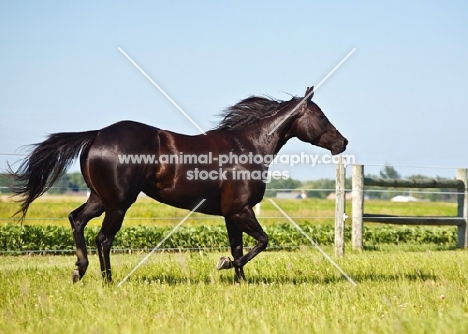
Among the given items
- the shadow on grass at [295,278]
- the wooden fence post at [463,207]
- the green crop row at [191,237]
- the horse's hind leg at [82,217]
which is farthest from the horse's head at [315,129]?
the wooden fence post at [463,207]

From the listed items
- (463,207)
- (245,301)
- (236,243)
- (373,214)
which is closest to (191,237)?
(373,214)

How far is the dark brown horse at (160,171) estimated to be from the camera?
664cm

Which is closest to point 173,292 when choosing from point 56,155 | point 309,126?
point 56,155

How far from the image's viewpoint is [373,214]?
1288cm

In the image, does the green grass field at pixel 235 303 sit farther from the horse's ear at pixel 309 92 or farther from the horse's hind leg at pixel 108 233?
the horse's ear at pixel 309 92

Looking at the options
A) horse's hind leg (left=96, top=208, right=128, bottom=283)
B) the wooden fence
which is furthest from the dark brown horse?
the wooden fence

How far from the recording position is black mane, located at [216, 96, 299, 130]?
7727 mm

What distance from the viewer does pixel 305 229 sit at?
14.6 m

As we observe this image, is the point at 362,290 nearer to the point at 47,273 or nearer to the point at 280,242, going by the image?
the point at 47,273

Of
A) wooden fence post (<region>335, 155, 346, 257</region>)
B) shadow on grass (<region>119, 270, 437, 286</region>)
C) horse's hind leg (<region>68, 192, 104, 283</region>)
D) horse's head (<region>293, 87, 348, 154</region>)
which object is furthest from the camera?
wooden fence post (<region>335, 155, 346, 257</region>)

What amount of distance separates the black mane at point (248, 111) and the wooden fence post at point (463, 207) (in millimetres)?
6866

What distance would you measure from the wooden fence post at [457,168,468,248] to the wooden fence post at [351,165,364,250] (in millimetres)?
2511

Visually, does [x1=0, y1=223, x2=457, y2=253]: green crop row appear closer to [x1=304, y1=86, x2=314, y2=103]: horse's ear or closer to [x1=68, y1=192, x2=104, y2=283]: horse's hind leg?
[x1=68, y1=192, x2=104, y2=283]: horse's hind leg

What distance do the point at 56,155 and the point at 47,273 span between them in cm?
153
